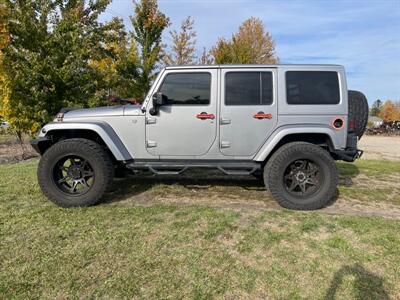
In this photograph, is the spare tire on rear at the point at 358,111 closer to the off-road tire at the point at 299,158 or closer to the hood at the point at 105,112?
the off-road tire at the point at 299,158

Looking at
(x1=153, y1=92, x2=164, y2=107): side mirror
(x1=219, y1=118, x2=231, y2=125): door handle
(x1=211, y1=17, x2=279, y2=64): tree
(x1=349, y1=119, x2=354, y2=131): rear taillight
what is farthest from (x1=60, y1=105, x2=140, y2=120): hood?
(x1=211, y1=17, x2=279, y2=64): tree

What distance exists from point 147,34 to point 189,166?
11470 mm

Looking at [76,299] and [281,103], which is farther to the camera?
[281,103]

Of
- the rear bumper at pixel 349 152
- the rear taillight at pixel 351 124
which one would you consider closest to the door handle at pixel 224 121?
the rear bumper at pixel 349 152

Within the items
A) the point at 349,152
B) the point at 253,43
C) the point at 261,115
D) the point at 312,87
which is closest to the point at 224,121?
the point at 261,115

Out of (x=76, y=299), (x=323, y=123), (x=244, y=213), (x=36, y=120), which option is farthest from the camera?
(x=36, y=120)

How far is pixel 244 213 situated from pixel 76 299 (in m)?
2.26

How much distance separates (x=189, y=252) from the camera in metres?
3.23

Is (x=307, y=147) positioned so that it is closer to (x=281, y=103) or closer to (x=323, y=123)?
(x=323, y=123)

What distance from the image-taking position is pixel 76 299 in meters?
2.56

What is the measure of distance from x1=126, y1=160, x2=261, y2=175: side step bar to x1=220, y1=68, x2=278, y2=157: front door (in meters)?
0.20

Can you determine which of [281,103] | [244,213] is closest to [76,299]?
[244,213]

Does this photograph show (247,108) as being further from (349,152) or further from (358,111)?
(358,111)

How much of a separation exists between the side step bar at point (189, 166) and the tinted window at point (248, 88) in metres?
0.85
